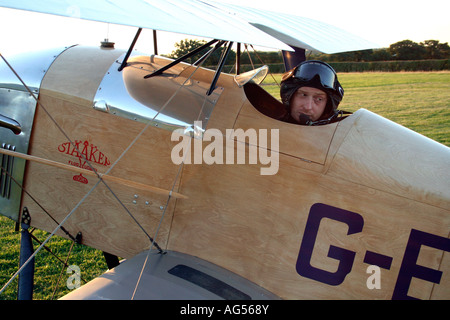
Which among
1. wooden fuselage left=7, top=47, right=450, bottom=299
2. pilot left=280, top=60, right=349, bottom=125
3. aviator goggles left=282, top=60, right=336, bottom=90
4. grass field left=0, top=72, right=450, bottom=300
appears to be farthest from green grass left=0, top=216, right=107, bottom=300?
aviator goggles left=282, top=60, right=336, bottom=90

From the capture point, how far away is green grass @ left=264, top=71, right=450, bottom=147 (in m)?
12.7

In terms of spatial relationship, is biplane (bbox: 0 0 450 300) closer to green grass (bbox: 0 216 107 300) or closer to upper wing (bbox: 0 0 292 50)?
upper wing (bbox: 0 0 292 50)

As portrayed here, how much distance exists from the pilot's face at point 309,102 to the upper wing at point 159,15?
50cm

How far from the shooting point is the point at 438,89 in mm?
21703

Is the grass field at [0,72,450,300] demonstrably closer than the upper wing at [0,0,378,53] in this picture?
No

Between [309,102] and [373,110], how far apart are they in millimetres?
13934

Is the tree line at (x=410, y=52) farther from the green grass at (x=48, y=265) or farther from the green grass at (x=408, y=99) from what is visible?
the green grass at (x=48, y=265)

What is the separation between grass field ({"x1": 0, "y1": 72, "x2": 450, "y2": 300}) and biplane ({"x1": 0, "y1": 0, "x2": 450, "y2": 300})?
1286mm

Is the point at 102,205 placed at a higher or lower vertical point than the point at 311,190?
lower

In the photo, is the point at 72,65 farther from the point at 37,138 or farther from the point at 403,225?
the point at 403,225
